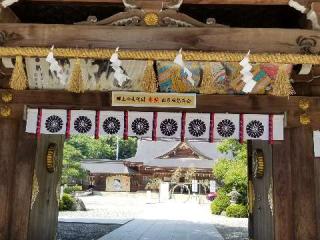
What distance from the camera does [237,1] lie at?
5758mm

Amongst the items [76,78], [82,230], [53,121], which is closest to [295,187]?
[76,78]

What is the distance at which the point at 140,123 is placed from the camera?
712 centimetres

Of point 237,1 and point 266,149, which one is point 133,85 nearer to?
point 237,1

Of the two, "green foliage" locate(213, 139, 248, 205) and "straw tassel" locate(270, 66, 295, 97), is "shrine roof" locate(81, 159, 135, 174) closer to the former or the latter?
"green foliage" locate(213, 139, 248, 205)

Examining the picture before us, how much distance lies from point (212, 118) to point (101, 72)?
87.8 inches

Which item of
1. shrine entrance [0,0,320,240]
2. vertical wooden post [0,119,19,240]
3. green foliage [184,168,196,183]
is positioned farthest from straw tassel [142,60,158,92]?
green foliage [184,168,196,183]

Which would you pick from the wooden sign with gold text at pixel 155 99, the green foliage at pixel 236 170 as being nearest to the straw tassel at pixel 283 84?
the wooden sign with gold text at pixel 155 99

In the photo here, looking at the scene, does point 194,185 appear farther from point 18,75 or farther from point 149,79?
point 18,75

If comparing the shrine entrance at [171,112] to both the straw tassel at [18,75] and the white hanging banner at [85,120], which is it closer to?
the white hanging banner at [85,120]

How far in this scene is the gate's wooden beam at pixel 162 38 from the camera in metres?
5.46

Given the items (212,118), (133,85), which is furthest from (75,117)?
(212,118)

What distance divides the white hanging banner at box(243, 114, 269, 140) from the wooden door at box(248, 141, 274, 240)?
390 millimetres

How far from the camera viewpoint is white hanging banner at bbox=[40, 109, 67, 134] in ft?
23.1

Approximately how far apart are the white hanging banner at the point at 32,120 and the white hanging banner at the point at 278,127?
442 centimetres
